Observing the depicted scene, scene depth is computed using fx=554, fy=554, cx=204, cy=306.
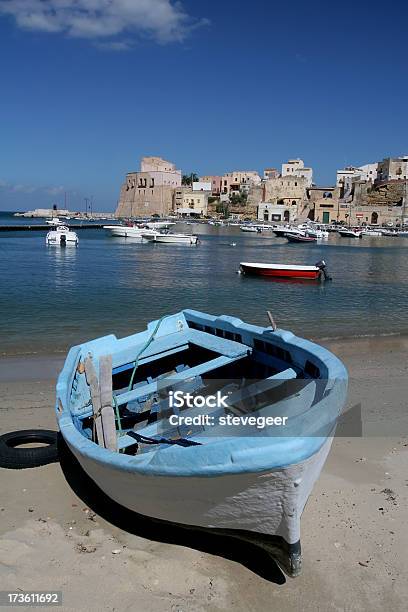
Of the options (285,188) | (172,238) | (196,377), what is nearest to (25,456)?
(196,377)

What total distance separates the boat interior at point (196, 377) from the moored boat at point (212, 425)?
0.01 m

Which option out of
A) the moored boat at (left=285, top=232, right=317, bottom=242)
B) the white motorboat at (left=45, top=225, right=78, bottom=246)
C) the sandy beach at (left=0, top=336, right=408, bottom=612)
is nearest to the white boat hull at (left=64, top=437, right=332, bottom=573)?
the sandy beach at (left=0, top=336, right=408, bottom=612)

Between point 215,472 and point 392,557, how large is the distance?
1.64 m

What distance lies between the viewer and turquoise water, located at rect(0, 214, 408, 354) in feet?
44.9

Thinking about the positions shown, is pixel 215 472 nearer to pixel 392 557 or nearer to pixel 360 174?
pixel 392 557

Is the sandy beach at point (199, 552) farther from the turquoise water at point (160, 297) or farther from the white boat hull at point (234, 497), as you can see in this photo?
the turquoise water at point (160, 297)

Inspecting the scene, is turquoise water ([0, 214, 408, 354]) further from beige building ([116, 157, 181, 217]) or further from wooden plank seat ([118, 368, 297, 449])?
beige building ([116, 157, 181, 217])

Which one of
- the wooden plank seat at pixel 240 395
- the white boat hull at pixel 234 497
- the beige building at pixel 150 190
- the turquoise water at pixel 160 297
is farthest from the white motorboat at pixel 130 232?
the beige building at pixel 150 190

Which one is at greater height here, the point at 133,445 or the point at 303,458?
the point at 303,458

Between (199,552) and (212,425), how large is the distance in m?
0.99

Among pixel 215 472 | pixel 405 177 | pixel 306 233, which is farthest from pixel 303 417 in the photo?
pixel 405 177

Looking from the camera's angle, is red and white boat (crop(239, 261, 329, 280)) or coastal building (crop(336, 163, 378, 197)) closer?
red and white boat (crop(239, 261, 329, 280))

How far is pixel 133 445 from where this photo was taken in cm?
462

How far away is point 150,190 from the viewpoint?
127750 mm
